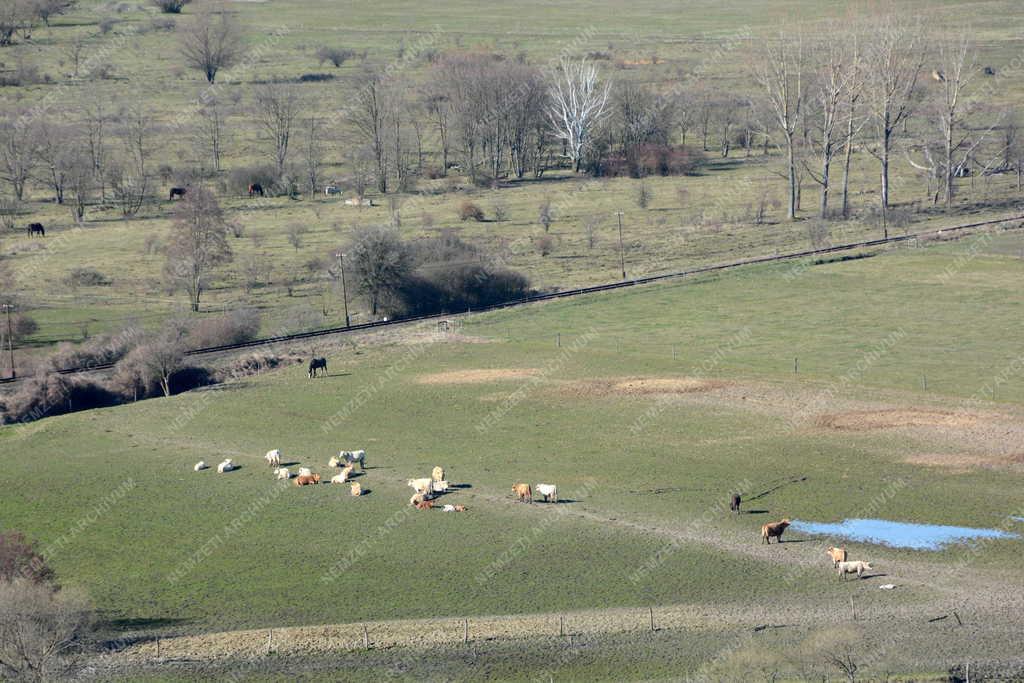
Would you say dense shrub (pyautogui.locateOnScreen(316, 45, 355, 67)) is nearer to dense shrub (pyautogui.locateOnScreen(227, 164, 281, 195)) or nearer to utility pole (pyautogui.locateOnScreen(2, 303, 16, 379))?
dense shrub (pyautogui.locateOnScreen(227, 164, 281, 195))

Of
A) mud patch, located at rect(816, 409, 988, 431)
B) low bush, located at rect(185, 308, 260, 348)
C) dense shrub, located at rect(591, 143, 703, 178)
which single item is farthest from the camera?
dense shrub, located at rect(591, 143, 703, 178)

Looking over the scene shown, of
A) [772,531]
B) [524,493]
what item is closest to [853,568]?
[772,531]

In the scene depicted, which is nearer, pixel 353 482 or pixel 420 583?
pixel 420 583

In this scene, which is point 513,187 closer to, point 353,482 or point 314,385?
point 314,385

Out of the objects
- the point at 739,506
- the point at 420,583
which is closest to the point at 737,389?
the point at 739,506

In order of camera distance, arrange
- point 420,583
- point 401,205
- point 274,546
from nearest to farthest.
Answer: point 420,583 → point 274,546 → point 401,205

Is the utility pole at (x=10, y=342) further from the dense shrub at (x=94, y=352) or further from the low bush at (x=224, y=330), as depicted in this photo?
the low bush at (x=224, y=330)

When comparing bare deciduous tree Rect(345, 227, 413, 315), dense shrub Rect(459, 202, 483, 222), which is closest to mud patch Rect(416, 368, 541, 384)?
bare deciduous tree Rect(345, 227, 413, 315)
